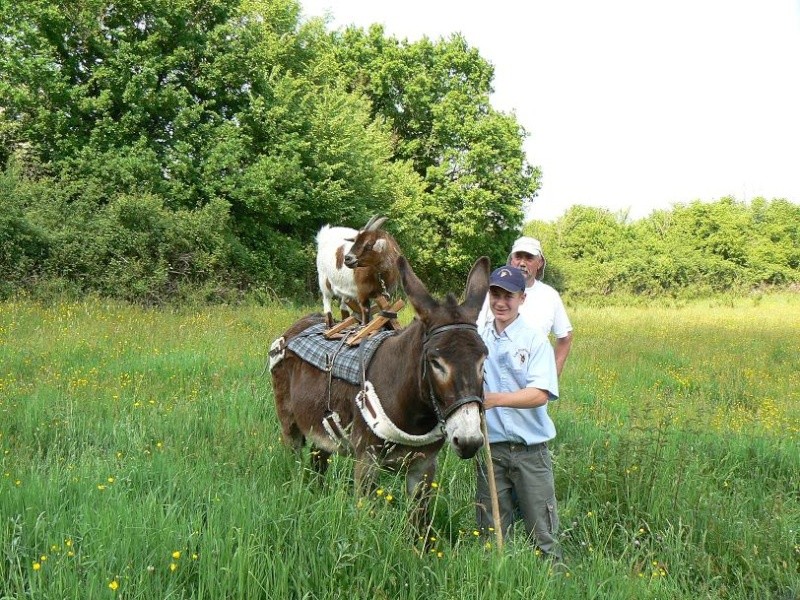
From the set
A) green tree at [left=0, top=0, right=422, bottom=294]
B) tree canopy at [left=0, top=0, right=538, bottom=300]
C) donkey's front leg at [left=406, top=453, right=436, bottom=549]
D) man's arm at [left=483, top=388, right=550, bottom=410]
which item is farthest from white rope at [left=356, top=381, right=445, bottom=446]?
green tree at [left=0, top=0, right=422, bottom=294]

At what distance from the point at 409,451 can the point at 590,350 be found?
9482 mm

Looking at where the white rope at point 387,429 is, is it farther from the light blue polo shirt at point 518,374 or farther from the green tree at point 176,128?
the green tree at point 176,128

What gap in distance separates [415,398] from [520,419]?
2.22ft

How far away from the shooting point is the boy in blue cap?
11.8 ft

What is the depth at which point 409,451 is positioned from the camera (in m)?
3.58

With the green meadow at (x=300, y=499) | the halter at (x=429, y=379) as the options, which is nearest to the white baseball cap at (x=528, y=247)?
the green meadow at (x=300, y=499)

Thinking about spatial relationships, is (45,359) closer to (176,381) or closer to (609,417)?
(176,381)

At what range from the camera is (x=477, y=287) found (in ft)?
11.3

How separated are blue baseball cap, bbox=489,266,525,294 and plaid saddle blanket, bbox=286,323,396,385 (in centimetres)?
88

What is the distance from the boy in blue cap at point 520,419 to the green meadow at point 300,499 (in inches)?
11.5

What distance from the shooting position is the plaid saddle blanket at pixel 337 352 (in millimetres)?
4047

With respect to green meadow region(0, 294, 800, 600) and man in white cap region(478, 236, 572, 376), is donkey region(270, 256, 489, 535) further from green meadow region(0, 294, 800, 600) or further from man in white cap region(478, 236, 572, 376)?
man in white cap region(478, 236, 572, 376)

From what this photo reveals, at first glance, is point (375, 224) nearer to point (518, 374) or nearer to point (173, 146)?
point (518, 374)

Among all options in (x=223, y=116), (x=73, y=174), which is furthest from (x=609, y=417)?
(x=223, y=116)
